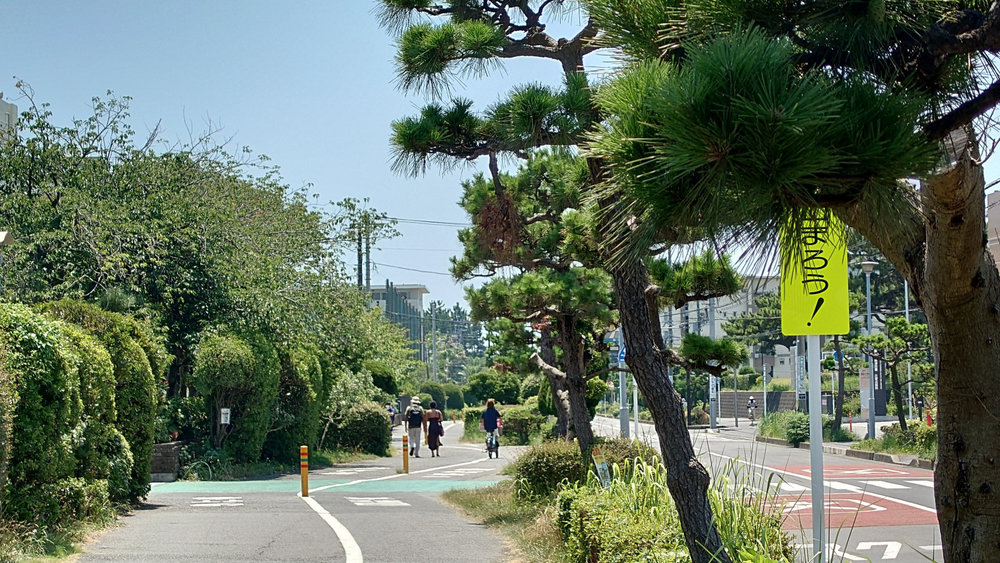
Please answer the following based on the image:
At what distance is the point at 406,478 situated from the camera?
21.0 metres

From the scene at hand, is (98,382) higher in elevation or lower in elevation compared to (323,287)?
lower

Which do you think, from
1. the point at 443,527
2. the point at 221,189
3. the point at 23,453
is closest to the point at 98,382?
the point at 23,453

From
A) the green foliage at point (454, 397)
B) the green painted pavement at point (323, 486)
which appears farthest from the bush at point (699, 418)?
the green painted pavement at point (323, 486)

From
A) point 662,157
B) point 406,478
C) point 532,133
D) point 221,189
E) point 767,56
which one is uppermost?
point 221,189

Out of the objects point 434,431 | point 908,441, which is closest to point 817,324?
point 908,441

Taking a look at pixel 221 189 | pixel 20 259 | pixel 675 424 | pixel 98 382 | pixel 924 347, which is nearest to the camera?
pixel 675 424

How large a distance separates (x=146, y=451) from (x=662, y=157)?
12781mm

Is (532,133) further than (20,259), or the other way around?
(20,259)

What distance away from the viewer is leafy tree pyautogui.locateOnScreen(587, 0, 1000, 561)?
2.52 metres

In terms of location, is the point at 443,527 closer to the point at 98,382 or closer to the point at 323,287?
the point at 98,382

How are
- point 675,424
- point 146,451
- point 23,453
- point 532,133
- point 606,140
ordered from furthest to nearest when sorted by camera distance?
1. point 146,451
2. point 23,453
3. point 532,133
4. point 675,424
5. point 606,140

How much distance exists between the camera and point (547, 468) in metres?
12.1

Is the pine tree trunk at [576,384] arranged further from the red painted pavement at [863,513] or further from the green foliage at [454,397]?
the green foliage at [454,397]

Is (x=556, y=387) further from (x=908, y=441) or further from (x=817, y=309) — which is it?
(x=908, y=441)
